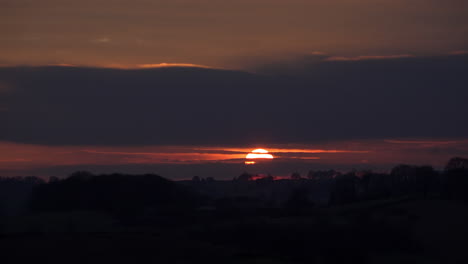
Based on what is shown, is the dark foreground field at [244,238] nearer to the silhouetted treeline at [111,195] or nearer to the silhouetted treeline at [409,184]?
the silhouetted treeline at [111,195]

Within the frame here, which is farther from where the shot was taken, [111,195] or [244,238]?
[111,195]

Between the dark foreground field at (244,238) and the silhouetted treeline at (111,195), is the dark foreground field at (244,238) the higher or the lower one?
the lower one

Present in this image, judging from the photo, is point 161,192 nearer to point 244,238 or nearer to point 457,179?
point 244,238

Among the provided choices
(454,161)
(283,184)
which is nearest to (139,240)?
(454,161)

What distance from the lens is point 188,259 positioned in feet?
102

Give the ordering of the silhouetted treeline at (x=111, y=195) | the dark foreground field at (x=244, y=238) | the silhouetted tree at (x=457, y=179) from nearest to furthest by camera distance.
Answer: the dark foreground field at (x=244, y=238) < the silhouetted treeline at (x=111, y=195) < the silhouetted tree at (x=457, y=179)

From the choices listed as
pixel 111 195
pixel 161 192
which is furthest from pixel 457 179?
pixel 111 195

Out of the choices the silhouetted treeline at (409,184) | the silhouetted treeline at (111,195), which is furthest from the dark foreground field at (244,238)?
the silhouetted treeline at (409,184)

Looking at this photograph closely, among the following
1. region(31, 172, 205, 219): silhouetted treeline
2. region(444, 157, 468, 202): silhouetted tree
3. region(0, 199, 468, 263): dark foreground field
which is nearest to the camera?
region(0, 199, 468, 263): dark foreground field

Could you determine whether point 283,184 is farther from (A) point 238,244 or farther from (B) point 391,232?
(A) point 238,244

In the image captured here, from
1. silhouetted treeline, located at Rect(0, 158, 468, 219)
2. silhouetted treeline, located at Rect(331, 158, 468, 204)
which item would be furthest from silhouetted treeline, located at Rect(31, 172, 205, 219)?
silhouetted treeline, located at Rect(331, 158, 468, 204)

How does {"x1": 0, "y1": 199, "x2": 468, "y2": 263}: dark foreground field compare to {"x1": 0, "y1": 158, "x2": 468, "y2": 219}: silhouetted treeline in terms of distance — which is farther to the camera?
{"x1": 0, "y1": 158, "x2": 468, "y2": 219}: silhouetted treeline

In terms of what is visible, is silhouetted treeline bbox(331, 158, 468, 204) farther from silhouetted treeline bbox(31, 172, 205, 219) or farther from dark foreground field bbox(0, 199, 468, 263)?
silhouetted treeline bbox(31, 172, 205, 219)

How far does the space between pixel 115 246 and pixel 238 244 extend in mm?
13678
